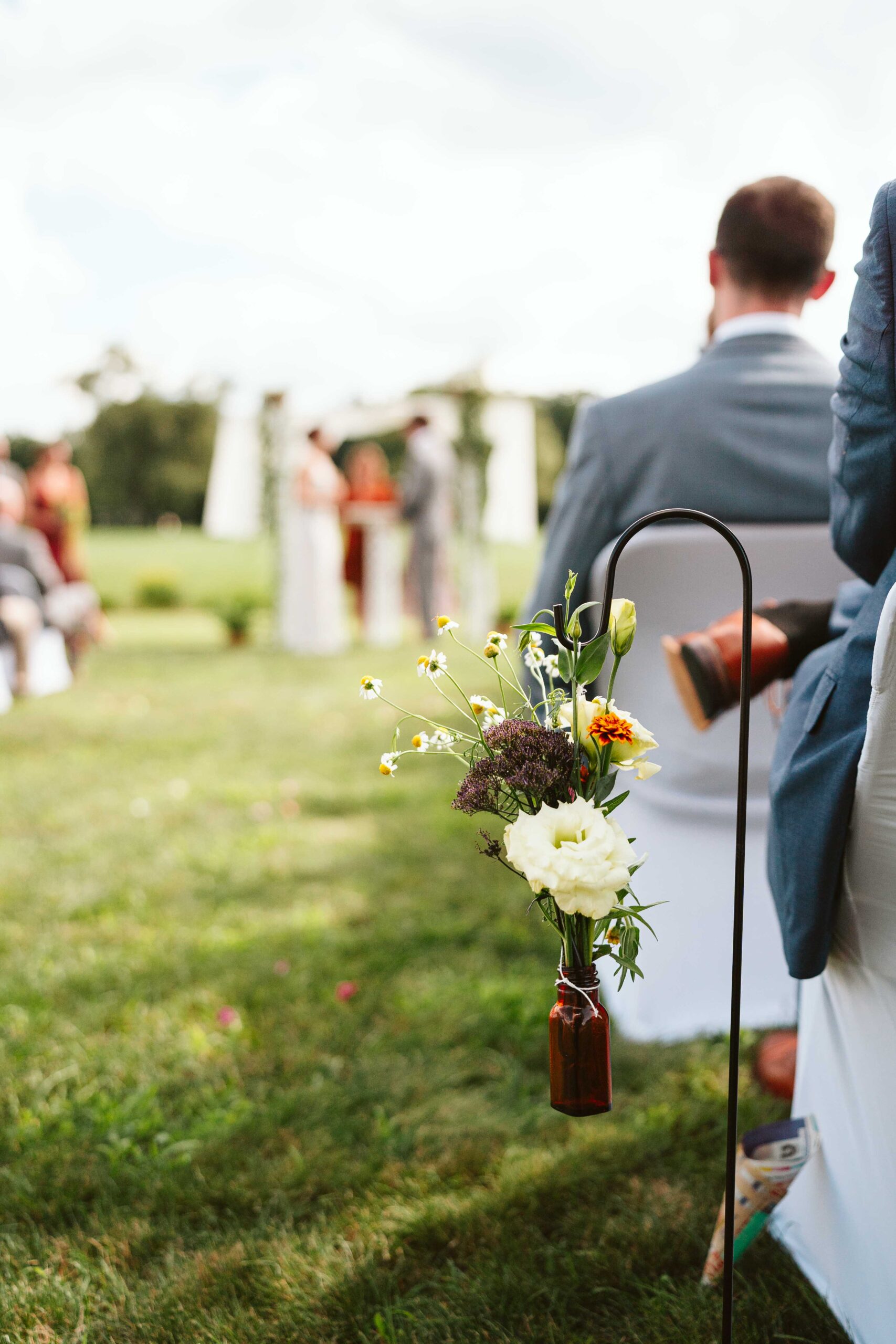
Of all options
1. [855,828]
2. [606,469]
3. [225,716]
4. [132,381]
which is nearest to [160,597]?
[225,716]

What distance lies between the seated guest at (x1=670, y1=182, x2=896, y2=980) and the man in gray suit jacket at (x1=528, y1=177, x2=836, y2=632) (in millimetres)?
711

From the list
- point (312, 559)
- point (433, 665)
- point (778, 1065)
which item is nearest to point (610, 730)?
point (433, 665)

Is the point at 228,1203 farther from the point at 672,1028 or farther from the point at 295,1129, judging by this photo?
the point at 672,1028

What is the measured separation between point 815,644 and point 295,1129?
127 cm

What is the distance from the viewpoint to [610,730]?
1.08 meters

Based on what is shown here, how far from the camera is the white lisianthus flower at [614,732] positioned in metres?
1.08

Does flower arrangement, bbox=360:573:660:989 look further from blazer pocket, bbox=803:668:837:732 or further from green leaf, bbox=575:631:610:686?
blazer pocket, bbox=803:668:837:732

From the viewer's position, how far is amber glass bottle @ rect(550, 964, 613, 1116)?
1.13m

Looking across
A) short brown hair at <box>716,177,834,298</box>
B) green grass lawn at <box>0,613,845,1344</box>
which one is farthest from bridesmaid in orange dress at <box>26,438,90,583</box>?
short brown hair at <box>716,177,834,298</box>

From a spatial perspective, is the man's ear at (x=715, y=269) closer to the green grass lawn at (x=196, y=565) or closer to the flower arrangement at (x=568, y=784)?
the flower arrangement at (x=568, y=784)

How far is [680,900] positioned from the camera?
2.26 m

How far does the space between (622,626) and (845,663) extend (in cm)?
38

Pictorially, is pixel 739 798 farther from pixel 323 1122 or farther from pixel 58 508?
pixel 58 508

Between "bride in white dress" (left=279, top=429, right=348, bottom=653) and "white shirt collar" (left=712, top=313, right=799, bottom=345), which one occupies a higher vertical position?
"white shirt collar" (left=712, top=313, right=799, bottom=345)
